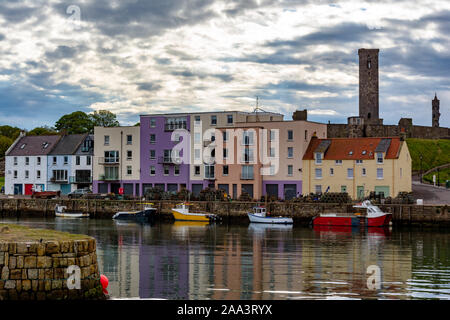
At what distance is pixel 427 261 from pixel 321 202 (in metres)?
31.1

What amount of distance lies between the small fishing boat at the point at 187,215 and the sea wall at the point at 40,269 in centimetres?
4979

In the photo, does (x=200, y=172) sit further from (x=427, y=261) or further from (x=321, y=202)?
(x=427, y=261)

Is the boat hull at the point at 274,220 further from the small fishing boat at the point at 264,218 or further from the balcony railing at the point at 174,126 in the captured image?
the balcony railing at the point at 174,126

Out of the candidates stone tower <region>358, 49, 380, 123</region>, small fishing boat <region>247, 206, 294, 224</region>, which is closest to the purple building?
small fishing boat <region>247, 206, 294, 224</region>

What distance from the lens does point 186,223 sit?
225ft

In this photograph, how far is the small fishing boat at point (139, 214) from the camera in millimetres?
70812

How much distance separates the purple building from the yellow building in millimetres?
17569

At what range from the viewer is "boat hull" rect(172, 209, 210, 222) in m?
69.3

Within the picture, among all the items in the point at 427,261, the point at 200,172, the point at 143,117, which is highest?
the point at 143,117

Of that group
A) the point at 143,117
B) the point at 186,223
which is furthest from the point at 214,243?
the point at 143,117

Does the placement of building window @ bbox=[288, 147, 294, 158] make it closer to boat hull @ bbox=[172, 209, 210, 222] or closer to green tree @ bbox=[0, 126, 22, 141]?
boat hull @ bbox=[172, 209, 210, 222]

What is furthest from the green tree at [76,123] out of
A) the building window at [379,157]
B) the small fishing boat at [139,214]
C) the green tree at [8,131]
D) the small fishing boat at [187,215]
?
the building window at [379,157]

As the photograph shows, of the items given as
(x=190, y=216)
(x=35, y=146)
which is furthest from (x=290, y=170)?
(x=35, y=146)

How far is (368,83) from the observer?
396ft
